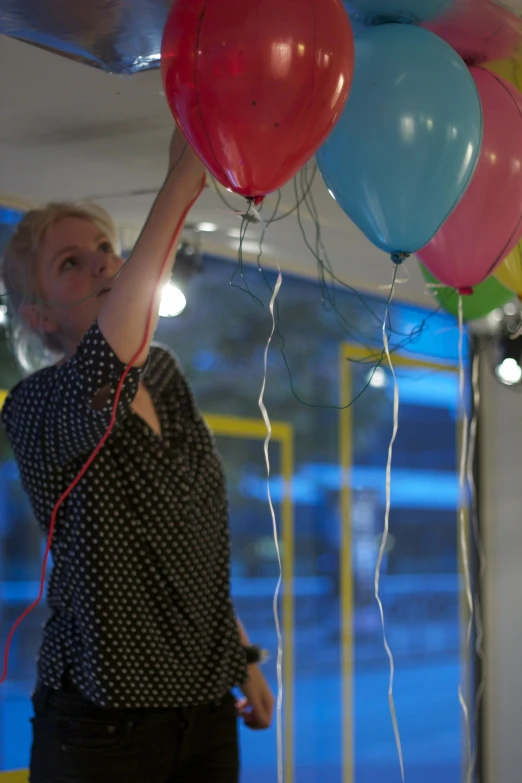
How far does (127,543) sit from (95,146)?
3.72ft

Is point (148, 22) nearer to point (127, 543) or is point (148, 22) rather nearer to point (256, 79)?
point (256, 79)

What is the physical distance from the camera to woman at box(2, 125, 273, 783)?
1.41 meters

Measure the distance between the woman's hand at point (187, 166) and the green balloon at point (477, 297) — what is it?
64 cm

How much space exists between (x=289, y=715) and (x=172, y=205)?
264 centimetres

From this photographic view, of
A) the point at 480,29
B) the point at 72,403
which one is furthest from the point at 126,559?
the point at 480,29

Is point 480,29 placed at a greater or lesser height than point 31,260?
greater

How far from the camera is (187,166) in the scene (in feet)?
4.73

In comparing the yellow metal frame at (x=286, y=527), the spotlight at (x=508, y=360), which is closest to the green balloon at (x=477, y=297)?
the spotlight at (x=508, y=360)

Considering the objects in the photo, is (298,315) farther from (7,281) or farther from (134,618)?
(134,618)

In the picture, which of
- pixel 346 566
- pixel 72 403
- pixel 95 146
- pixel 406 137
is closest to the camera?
pixel 406 137

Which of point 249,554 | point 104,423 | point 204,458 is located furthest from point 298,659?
point 104,423

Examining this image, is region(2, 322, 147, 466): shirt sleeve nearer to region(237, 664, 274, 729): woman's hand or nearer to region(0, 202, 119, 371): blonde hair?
region(0, 202, 119, 371): blonde hair

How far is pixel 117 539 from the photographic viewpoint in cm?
154

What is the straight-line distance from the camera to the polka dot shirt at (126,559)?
1.50 m
